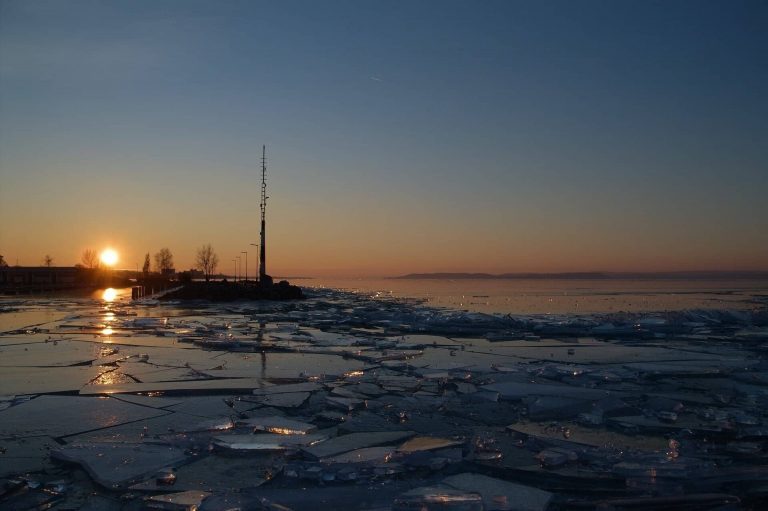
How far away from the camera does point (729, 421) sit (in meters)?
5.75

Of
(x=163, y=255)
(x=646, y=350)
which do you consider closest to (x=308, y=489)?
(x=646, y=350)

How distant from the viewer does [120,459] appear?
438cm

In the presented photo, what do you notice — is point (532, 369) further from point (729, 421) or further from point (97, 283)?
point (97, 283)

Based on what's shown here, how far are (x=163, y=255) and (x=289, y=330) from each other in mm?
116344

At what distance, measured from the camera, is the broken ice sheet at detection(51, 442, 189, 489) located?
13.2 feet

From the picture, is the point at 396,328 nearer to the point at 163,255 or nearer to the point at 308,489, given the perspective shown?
the point at 308,489

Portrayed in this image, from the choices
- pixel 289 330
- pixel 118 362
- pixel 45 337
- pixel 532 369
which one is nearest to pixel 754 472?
pixel 532 369

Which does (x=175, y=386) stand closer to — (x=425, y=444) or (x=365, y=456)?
(x=365, y=456)

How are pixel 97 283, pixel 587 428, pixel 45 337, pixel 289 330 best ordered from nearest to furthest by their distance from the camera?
pixel 587 428 < pixel 45 337 < pixel 289 330 < pixel 97 283

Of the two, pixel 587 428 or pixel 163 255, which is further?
pixel 163 255

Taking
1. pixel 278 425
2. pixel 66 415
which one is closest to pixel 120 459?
pixel 278 425

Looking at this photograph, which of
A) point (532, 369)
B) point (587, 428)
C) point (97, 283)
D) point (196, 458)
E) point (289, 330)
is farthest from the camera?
point (97, 283)

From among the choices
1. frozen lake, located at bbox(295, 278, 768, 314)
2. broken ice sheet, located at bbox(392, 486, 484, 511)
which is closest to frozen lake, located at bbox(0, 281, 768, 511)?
broken ice sheet, located at bbox(392, 486, 484, 511)

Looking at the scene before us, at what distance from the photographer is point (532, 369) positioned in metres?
8.91
